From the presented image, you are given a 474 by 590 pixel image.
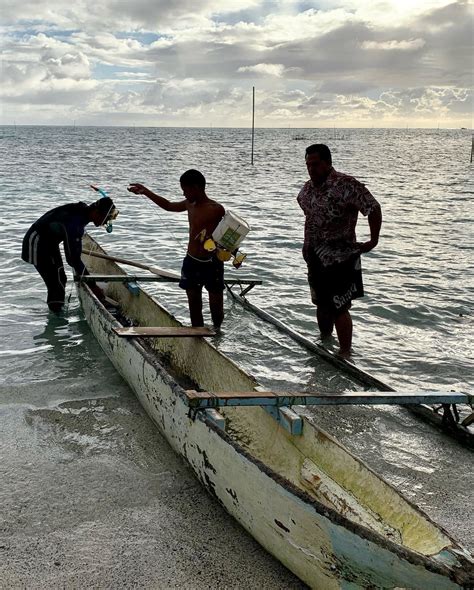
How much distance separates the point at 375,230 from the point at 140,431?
110 inches

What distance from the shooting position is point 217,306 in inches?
275

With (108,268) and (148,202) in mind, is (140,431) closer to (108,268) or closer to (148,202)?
(108,268)

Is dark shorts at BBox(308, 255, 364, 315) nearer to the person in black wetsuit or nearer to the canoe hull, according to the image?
the canoe hull

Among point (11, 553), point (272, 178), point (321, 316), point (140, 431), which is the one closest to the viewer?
point (11, 553)

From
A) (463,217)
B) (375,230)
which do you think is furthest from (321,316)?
(463,217)

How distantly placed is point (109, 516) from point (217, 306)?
3518 millimetres

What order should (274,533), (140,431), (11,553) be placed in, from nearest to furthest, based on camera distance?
(274,533) < (11,553) < (140,431)

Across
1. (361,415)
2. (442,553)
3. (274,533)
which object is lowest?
(361,415)

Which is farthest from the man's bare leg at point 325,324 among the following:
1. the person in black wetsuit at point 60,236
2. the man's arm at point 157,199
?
the person in black wetsuit at point 60,236

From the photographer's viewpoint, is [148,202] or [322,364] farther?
[148,202]

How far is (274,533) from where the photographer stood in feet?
10.4

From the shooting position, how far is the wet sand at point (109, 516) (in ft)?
10.7

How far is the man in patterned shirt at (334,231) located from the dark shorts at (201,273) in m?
1.00

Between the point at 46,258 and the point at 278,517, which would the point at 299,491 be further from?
the point at 46,258
